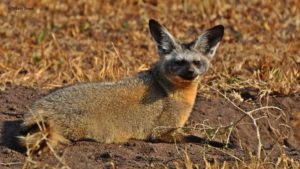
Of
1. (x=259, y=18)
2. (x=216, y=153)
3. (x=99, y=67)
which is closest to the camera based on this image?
(x=216, y=153)

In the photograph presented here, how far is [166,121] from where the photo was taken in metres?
8.02

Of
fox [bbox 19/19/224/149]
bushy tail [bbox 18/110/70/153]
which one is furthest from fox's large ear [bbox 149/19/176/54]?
bushy tail [bbox 18/110/70/153]

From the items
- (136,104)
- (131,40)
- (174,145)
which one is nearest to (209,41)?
(136,104)

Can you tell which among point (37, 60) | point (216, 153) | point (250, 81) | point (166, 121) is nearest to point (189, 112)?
point (166, 121)

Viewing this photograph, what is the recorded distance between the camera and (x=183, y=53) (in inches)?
324

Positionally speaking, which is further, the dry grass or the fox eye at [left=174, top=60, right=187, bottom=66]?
the dry grass

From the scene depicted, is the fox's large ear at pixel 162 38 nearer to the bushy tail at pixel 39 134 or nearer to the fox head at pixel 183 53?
the fox head at pixel 183 53

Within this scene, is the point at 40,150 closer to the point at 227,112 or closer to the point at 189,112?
the point at 189,112

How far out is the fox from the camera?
7.38m

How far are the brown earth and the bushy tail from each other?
0.09 meters

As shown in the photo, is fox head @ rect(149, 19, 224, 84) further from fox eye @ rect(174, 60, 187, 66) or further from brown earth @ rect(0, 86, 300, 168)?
brown earth @ rect(0, 86, 300, 168)

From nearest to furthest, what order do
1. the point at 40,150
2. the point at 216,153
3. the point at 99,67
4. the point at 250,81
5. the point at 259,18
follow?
the point at 40,150
the point at 216,153
the point at 250,81
the point at 99,67
the point at 259,18

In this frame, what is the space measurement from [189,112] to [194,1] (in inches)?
245

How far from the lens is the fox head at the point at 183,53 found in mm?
8031
